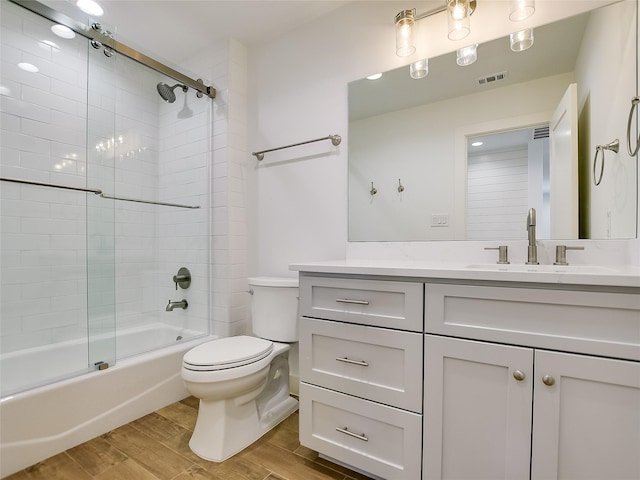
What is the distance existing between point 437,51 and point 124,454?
248cm

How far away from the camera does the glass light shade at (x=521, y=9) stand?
1320 millimetres

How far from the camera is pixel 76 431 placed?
1.46 meters

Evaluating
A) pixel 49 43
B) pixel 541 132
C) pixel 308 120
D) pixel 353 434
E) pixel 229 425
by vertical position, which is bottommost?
pixel 229 425

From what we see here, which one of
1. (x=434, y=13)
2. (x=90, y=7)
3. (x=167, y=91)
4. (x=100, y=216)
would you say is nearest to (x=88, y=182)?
(x=100, y=216)

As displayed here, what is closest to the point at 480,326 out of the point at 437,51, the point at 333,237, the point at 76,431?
the point at 333,237

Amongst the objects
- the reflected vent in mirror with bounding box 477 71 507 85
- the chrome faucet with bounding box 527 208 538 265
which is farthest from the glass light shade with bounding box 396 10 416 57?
the chrome faucet with bounding box 527 208 538 265

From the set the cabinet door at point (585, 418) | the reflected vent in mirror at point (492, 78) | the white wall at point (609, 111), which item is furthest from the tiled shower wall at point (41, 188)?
the white wall at point (609, 111)

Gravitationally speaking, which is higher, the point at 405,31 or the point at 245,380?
the point at 405,31

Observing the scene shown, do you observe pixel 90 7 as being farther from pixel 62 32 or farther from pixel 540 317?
pixel 540 317

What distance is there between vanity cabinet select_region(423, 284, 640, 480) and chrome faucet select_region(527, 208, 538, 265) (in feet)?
1.60

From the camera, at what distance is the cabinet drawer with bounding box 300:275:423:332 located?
1.09 meters

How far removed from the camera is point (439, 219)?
5.23 feet

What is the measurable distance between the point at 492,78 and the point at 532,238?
0.80 meters

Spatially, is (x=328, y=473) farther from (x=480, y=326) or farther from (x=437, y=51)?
(x=437, y=51)
